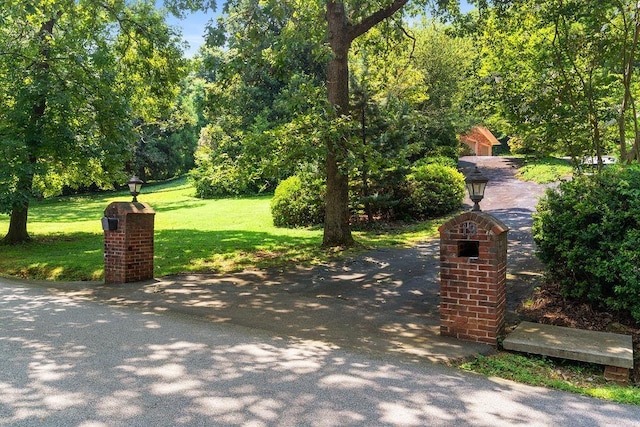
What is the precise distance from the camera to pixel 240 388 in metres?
3.67

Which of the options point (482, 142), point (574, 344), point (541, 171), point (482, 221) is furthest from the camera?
point (482, 142)

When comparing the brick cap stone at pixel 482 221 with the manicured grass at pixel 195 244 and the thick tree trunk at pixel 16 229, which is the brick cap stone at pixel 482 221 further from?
the thick tree trunk at pixel 16 229

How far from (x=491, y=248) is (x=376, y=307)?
86.7 inches

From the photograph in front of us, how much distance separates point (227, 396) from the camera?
11.5 ft

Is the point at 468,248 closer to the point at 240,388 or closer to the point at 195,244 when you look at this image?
the point at 240,388

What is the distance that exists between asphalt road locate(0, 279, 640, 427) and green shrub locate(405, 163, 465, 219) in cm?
1042

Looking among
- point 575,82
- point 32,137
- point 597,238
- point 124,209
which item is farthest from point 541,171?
point 32,137

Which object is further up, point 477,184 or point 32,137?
point 32,137

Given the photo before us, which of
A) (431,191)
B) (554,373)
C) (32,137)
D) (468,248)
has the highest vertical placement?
(32,137)

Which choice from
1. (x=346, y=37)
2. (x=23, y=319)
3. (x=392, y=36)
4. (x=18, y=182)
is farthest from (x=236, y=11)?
(x=23, y=319)

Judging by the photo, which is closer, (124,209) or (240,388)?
(240,388)

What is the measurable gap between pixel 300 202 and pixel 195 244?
13.4 feet

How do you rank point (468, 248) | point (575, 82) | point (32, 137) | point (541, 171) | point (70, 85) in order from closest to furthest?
1. point (468, 248)
2. point (575, 82)
3. point (32, 137)
4. point (70, 85)
5. point (541, 171)

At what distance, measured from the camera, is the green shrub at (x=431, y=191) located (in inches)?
588
